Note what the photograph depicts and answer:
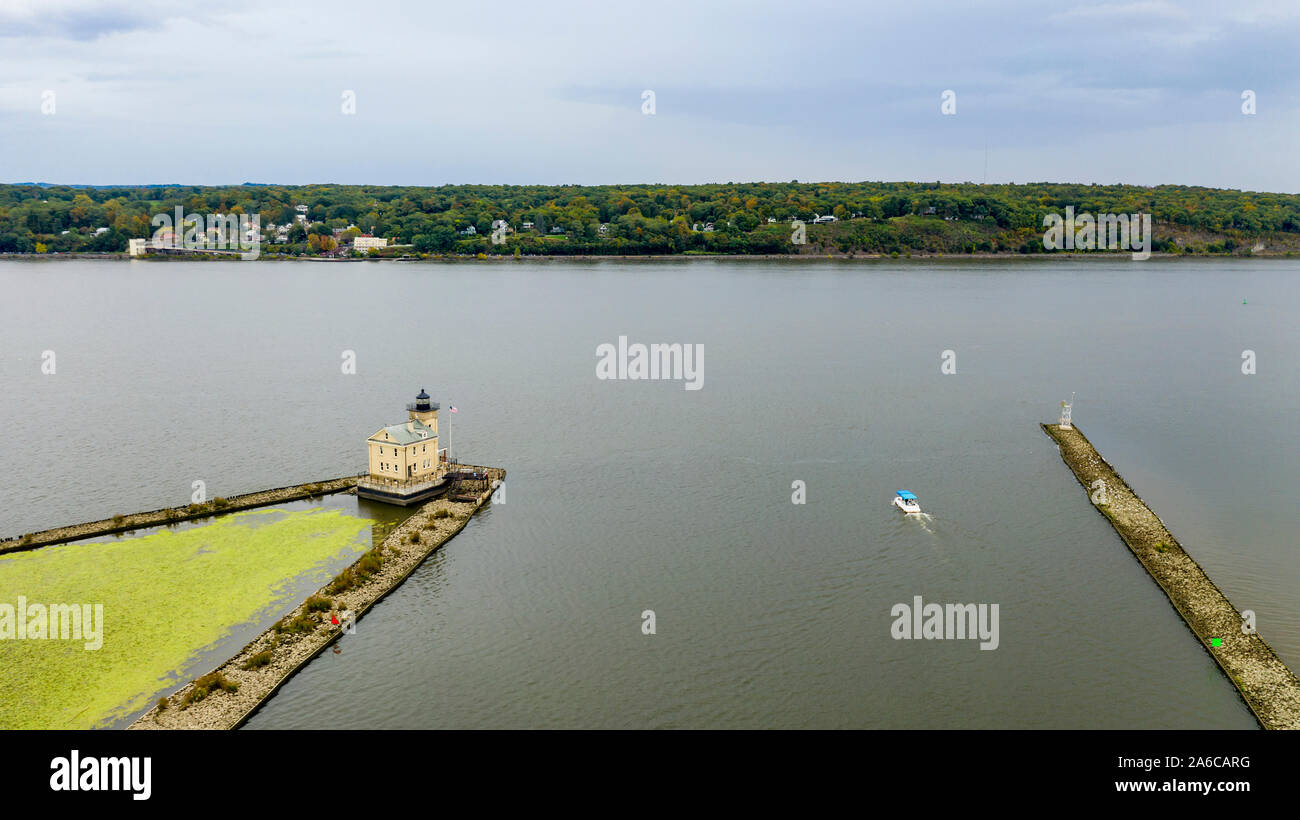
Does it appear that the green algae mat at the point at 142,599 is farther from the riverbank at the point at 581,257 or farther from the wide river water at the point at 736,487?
the riverbank at the point at 581,257

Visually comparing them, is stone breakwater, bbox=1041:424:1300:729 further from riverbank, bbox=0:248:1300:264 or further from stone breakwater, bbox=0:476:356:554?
riverbank, bbox=0:248:1300:264

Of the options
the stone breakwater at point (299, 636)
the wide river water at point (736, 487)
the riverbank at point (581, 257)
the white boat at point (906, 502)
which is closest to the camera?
the stone breakwater at point (299, 636)

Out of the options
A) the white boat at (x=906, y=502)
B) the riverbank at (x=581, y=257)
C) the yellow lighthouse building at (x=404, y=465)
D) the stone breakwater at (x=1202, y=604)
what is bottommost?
the stone breakwater at (x=1202, y=604)

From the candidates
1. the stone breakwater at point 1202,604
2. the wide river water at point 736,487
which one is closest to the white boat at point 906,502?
the wide river water at point 736,487

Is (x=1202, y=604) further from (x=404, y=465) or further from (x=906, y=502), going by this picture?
(x=404, y=465)

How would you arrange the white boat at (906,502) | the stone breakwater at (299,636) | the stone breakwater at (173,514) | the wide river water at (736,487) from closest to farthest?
1. the stone breakwater at (299,636)
2. the wide river water at (736,487)
3. the stone breakwater at (173,514)
4. the white boat at (906,502)

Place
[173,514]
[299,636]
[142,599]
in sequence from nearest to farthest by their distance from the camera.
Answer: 1. [299,636]
2. [142,599]
3. [173,514]

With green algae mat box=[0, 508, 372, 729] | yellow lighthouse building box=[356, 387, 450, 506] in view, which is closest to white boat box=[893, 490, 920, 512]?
yellow lighthouse building box=[356, 387, 450, 506]

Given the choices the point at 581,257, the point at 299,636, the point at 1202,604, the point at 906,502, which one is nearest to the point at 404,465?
the point at 299,636
